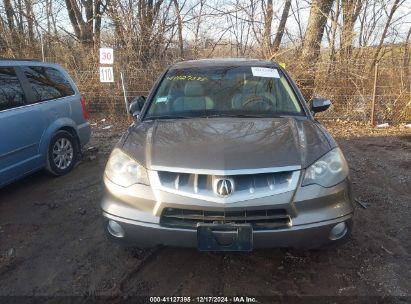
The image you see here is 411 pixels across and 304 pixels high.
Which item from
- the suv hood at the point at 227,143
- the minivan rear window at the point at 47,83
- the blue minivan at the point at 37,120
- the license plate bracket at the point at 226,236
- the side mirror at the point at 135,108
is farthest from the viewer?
the minivan rear window at the point at 47,83

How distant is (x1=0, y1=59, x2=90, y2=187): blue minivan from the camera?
183 inches

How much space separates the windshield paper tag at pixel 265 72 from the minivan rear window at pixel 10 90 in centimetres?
296

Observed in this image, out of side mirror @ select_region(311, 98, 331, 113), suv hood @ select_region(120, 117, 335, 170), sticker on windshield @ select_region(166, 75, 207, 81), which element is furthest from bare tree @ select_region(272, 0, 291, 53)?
suv hood @ select_region(120, 117, 335, 170)

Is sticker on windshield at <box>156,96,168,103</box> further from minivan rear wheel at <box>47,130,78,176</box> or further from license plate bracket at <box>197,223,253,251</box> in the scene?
minivan rear wheel at <box>47,130,78,176</box>

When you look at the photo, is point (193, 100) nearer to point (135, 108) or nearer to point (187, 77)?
point (187, 77)

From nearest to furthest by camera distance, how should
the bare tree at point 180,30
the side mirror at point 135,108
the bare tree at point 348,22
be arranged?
the side mirror at point 135,108
the bare tree at point 348,22
the bare tree at point 180,30

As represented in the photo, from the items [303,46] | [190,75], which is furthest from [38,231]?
[303,46]

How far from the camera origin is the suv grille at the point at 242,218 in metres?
2.62

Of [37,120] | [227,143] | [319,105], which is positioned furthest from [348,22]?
[227,143]

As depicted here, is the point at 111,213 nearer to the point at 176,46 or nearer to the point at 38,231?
the point at 38,231

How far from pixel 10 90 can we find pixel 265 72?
124 inches

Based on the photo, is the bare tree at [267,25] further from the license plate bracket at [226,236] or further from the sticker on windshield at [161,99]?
the license plate bracket at [226,236]

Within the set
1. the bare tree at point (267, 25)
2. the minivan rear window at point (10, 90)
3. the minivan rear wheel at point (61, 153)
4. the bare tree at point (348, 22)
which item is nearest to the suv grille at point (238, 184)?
the minivan rear window at point (10, 90)

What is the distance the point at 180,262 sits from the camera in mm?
3277
